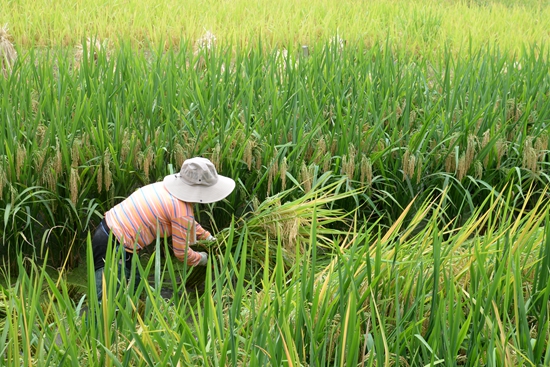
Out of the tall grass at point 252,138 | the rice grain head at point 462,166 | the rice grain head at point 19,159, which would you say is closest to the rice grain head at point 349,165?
the tall grass at point 252,138

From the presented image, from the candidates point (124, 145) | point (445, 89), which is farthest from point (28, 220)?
point (445, 89)

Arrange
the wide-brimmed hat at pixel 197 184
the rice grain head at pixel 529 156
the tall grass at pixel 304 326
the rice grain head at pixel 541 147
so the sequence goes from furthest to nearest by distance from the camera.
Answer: the rice grain head at pixel 541 147
the rice grain head at pixel 529 156
the wide-brimmed hat at pixel 197 184
the tall grass at pixel 304 326

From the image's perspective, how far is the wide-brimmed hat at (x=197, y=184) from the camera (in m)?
2.39

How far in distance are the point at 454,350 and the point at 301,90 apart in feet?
6.67

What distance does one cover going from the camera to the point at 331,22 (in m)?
6.45

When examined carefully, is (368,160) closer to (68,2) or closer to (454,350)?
(454,350)

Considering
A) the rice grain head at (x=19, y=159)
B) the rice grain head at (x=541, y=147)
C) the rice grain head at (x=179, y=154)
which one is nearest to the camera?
the rice grain head at (x=19, y=159)

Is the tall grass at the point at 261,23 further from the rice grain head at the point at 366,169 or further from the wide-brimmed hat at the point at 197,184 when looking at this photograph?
the wide-brimmed hat at the point at 197,184

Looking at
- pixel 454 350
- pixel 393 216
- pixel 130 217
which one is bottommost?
pixel 393 216

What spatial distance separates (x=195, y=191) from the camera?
7.91 ft

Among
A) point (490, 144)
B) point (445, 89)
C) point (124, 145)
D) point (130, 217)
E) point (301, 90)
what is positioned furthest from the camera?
point (445, 89)

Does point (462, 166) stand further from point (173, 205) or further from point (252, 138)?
point (173, 205)

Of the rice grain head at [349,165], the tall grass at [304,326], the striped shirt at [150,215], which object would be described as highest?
the tall grass at [304,326]

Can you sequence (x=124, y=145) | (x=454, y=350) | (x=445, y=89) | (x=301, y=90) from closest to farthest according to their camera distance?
(x=454, y=350) → (x=124, y=145) → (x=301, y=90) → (x=445, y=89)
